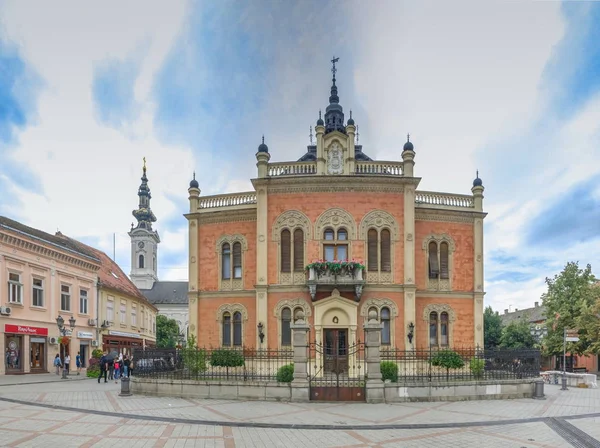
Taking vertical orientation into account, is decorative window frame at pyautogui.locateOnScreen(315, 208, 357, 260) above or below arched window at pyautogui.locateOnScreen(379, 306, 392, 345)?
above

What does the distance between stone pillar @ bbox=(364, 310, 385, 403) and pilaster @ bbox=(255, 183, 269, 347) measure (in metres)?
11.7

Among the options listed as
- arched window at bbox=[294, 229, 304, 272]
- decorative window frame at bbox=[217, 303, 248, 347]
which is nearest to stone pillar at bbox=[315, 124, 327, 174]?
arched window at bbox=[294, 229, 304, 272]

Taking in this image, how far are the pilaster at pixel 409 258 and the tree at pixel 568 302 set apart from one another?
16.3 meters

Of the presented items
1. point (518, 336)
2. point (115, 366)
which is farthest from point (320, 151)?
point (518, 336)

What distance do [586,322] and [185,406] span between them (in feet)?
102

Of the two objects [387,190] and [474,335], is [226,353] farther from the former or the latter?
[474,335]

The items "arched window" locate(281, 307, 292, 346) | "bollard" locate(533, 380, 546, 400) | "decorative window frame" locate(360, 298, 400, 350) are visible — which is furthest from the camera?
"arched window" locate(281, 307, 292, 346)

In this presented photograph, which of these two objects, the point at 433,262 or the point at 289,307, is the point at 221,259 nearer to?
the point at 289,307

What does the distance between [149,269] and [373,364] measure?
263 ft

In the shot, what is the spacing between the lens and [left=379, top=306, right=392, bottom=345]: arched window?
28.7m

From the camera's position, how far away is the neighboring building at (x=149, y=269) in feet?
291

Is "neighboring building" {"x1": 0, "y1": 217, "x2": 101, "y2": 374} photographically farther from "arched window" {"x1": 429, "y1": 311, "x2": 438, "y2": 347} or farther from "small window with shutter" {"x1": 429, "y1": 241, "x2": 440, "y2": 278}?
"small window with shutter" {"x1": 429, "y1": 241, "x2": 440, "y2": 278}

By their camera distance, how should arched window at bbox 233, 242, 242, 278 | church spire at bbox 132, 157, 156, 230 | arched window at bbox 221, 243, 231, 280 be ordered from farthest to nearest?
church spire at bbox 132, 157, 156, 230 → arched window at bbox 221, 243, 231, 280 → arched window at bbox 233, 242, 242, 278

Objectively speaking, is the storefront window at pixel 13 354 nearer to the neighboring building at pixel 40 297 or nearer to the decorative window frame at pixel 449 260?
the neighboring building at pixel 40 297
